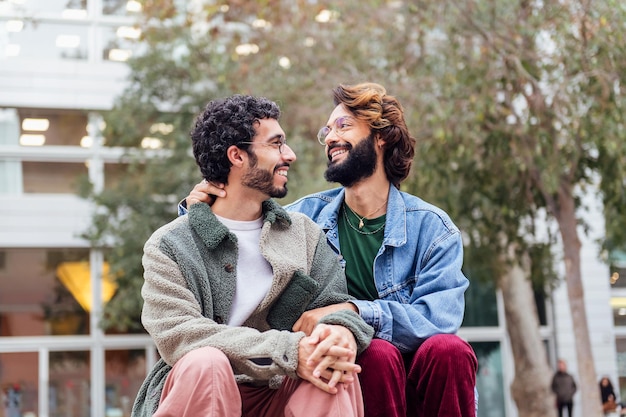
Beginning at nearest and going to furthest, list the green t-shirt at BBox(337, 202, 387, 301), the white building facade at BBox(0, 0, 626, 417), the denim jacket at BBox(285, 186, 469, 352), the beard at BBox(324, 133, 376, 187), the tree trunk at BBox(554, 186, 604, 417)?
the denim jacket at BBox(285, 186, 469, 352) → the green t-shirt at BBox(337, 202, 387, 301) → the beard at BBox(324, 133, 376, 187) → the tree trunk at BBox(554, 186, 604, 417) → the white building facade at BBox(0, 0, 626, 417)

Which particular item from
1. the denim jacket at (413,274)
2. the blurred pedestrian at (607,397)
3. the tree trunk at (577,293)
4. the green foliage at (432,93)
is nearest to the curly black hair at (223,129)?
the denim jacket at (413,274)

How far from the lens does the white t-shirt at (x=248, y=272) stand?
3.50m

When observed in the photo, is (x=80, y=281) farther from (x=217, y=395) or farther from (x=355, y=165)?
(x=217, y=395)

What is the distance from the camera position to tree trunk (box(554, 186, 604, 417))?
503 inches

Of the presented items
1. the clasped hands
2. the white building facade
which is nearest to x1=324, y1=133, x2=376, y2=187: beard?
the clasped hands

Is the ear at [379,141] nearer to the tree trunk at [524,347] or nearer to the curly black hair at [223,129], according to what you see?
the curly black hair at [223,129]

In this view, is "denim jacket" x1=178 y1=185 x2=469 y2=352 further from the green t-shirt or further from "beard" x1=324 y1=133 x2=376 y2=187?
"beard" x1=324 y1=133 x2=376 y2=187

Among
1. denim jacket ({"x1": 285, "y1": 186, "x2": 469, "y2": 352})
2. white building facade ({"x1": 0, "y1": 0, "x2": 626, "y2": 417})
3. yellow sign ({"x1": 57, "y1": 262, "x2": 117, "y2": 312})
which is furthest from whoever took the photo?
yellow sign ({"x1": 57, "y1": 262, "x2": 117, "y2": 312})

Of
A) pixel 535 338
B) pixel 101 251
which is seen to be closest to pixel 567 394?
pixel 535 338

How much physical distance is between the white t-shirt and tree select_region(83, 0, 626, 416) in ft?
25.8

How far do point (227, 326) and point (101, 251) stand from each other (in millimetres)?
15579

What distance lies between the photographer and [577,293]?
513 inches

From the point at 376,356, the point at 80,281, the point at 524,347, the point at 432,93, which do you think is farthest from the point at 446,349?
the point at 80,281

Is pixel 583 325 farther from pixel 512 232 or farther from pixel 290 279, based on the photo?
pixel 290 279
